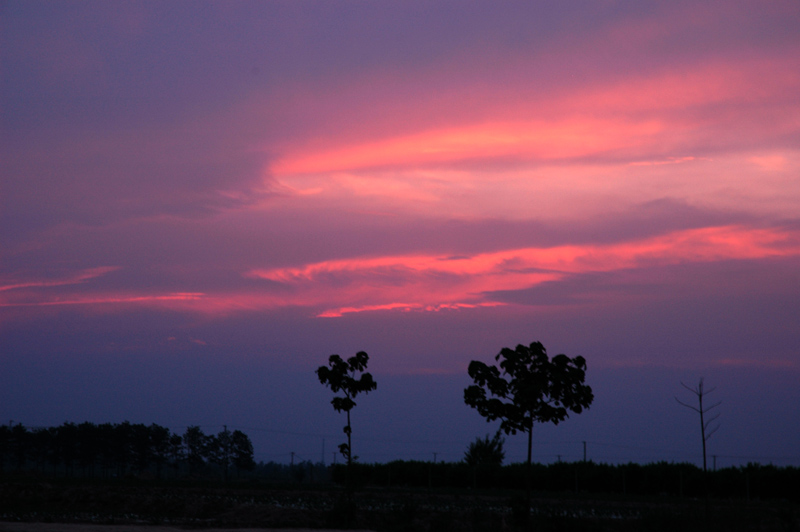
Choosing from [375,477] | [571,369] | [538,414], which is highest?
[571,369]

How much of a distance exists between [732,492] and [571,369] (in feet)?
139

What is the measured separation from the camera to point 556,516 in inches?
1096

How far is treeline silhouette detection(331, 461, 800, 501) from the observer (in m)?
61.1

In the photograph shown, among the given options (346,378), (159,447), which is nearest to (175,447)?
(159,447)

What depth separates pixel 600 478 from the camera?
67.3m

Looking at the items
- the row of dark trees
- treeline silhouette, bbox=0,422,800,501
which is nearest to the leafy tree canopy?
treeline silhouette, bbox=0,422,800,501

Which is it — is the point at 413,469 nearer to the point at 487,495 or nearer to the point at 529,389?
the point at 487,495

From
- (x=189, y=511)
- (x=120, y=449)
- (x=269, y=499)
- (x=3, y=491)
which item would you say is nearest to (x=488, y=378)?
(x=189, y=511)

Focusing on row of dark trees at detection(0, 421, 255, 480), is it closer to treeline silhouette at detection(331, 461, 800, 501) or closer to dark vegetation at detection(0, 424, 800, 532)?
dark vegetation at detection(0, 424, 800, 532)

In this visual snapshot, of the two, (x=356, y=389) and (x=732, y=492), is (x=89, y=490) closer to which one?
(x=356, y=389)

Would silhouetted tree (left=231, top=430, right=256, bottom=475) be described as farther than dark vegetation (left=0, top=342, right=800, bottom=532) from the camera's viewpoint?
Yes

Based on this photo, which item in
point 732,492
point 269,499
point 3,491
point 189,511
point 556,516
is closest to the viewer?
point 556,516

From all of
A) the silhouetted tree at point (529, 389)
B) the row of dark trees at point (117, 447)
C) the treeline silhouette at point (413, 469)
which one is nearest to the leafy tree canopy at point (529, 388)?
the silhouetted tree at point (529, 389)

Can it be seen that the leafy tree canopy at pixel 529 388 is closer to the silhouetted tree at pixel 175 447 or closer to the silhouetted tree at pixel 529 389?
the silhouetted tree at pixel 529 389
